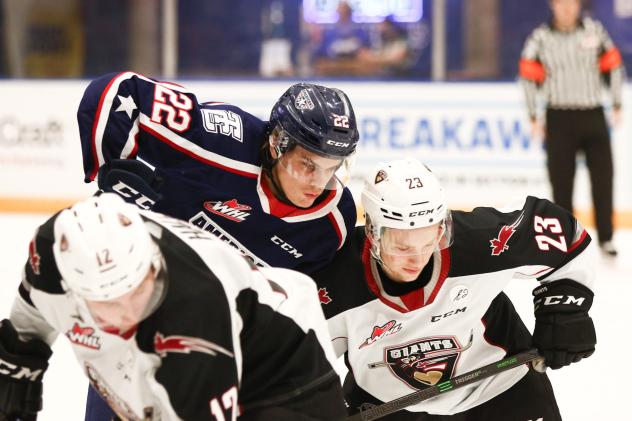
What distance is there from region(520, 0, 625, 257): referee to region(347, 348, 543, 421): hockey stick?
141 inches

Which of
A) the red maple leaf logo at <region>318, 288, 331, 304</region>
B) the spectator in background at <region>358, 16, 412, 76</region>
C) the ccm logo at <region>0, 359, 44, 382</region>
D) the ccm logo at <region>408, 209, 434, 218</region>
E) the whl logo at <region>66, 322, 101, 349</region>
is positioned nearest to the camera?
the whl logo at <region>66, 322, 101, 349</region>

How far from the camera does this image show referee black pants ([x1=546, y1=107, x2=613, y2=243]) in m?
6.11

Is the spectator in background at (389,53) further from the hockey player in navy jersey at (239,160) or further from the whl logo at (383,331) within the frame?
the whl logo at (383,331)

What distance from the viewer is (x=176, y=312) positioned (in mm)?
1830

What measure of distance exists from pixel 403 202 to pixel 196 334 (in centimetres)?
77

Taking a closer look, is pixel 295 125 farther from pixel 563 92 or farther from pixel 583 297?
pixel 563 92

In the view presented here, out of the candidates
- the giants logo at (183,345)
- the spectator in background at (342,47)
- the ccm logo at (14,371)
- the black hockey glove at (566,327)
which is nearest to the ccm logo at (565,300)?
the black hockey glove at (566,327)

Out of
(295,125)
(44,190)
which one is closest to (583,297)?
(295,125)

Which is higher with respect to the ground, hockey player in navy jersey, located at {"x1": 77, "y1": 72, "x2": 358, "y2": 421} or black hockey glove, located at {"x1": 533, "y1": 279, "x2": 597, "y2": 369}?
hockey player in navy jersey, located at {"x1": 77, "y1": 72, "x2": 358, "y2": 421}

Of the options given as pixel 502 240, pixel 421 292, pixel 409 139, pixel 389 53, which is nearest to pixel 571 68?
pixel 409 139

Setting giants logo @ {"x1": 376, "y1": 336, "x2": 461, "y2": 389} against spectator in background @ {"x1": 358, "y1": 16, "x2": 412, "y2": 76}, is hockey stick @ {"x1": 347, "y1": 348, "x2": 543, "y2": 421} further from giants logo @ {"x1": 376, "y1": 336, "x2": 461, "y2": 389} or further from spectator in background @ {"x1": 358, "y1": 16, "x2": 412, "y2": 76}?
spectator in background @ {"x1": 358, "y1": 16, "x2": 412, "y2": 76}

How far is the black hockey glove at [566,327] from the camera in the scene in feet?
8.77

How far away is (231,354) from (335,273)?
79 cm

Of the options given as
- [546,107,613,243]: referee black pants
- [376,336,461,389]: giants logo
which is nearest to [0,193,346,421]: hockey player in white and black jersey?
[376,336,461,389]: giants logo
